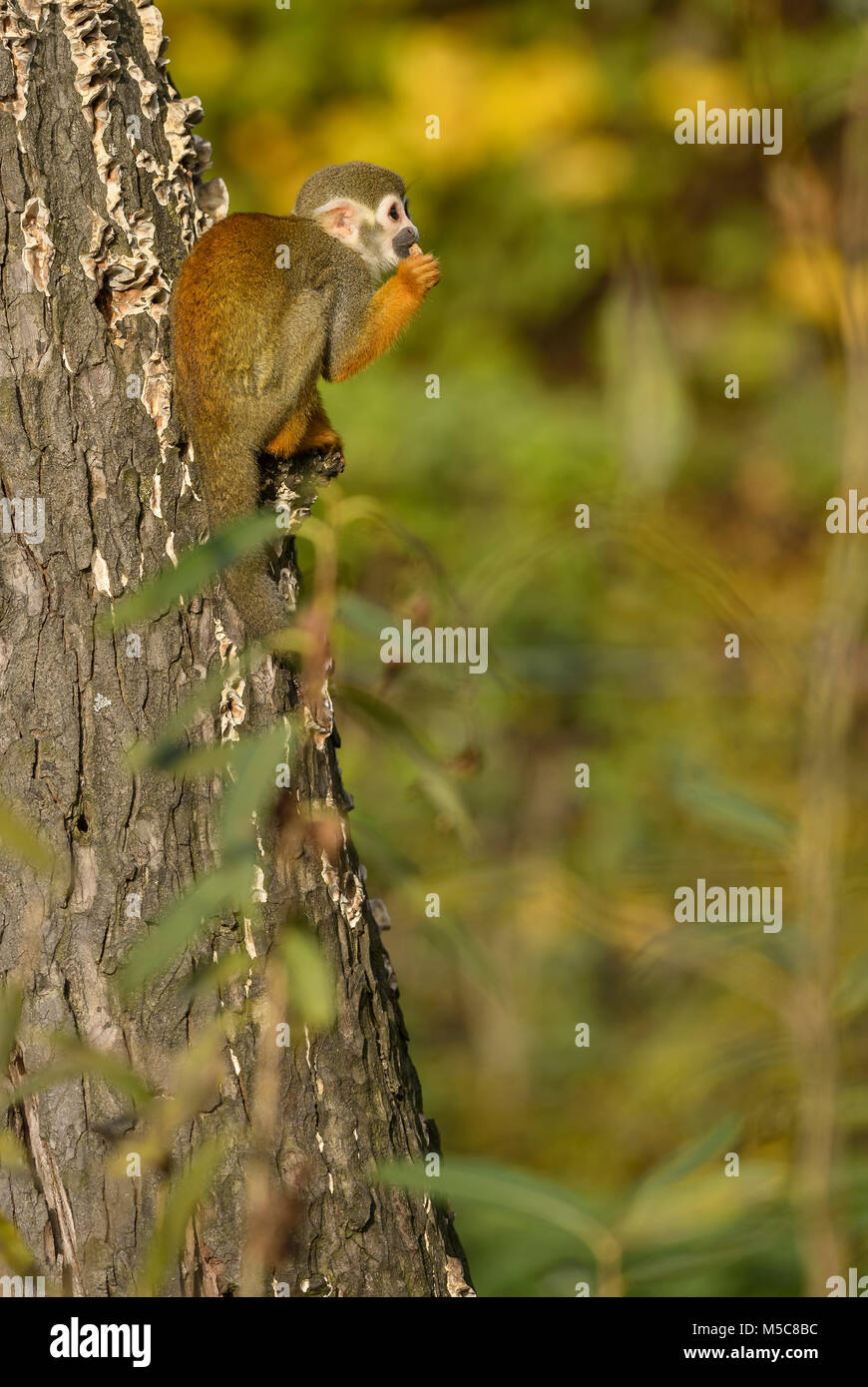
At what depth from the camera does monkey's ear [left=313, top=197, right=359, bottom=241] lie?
209cm

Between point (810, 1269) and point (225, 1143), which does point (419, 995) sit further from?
point (810, 1269)

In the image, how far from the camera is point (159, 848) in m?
1.46

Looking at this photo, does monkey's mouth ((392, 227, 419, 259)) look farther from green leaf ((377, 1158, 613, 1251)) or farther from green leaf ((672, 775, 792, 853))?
green leaf ((377, 1158, 613, 1251))

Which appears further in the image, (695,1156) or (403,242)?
(403,242)

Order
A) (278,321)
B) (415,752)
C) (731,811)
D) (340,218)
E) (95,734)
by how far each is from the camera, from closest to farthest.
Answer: (731,811) < (95,734) < (415,752) < (278,321) < (340,218)

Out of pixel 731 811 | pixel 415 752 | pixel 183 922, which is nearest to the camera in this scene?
pixel 183 922

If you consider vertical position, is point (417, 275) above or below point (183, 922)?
above

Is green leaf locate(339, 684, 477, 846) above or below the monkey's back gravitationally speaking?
below

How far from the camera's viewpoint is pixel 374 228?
215cm

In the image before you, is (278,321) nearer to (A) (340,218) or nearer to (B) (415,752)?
(A) (340,218)

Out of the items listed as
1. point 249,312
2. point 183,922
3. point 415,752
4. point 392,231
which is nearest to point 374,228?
point 392,231

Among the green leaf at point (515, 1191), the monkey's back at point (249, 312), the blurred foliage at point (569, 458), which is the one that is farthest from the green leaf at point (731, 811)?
the blurred foliage at point (569, 458)

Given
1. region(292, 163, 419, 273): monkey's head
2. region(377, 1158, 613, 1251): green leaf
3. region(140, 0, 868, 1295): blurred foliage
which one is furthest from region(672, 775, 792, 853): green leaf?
region(140, 0, 868, 1295): blurred foliage

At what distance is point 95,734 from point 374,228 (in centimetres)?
114
